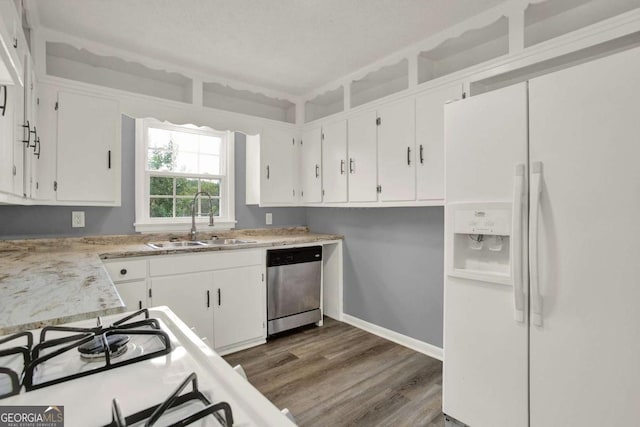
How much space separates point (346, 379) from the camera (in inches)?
90.1

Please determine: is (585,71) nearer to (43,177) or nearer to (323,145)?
(323,145)

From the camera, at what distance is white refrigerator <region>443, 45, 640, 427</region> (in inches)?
48.6

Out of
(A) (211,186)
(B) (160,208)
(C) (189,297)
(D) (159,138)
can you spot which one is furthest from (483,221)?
(D) (159,138)

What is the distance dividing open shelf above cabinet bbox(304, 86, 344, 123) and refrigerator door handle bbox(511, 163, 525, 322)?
243cm

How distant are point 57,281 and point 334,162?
240cm

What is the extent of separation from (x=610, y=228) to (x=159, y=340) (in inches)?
63.1

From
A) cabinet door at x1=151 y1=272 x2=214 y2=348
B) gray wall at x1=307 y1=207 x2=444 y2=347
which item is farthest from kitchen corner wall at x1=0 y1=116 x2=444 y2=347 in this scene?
cabinet door at x1=151 y1=272 x2=214 y2=348

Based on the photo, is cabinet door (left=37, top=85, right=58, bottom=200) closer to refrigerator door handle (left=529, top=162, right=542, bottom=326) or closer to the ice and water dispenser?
the ice and water dispenser

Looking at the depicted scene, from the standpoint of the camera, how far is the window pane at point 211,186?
3.28 m

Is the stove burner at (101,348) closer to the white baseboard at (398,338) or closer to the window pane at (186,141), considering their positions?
the white baseboard at (398,338)

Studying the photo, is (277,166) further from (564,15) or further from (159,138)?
(564,15)

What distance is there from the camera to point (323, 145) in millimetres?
3371

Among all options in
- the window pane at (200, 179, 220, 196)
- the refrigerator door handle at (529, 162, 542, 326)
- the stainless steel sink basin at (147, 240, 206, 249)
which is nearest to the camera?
the refrigerator door handle at (529, 162, 542, 326)

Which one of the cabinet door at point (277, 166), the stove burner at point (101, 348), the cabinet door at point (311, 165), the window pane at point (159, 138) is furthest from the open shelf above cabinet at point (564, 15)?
the window pane at point (159, 138)
